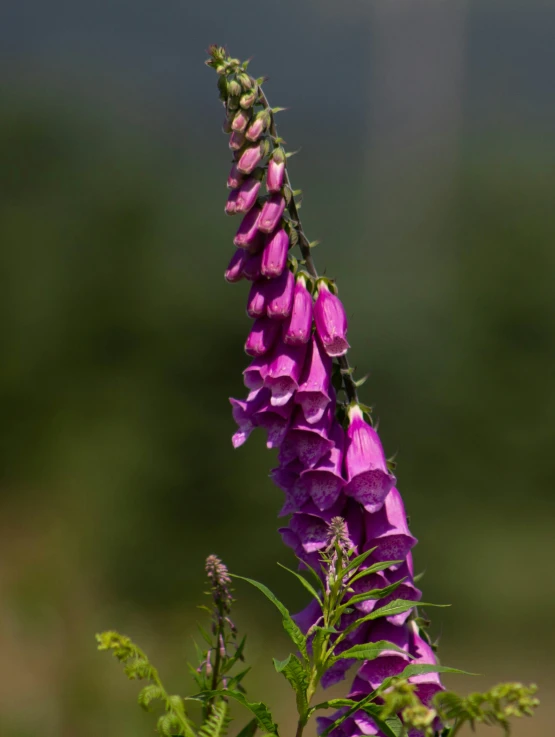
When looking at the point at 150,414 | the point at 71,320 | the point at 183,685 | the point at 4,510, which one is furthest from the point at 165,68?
the point at 183,685

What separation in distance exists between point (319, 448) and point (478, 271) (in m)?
4.92

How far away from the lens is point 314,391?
3.58 ft

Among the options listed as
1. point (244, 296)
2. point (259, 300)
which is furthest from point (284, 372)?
point (244, 296)

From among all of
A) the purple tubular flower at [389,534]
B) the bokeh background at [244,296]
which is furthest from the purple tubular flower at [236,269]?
the bokeh background at [244,296]

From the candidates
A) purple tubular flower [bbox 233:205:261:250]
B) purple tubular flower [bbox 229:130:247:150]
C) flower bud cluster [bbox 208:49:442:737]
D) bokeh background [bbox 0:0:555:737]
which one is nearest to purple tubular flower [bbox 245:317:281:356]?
flower bud cluster [bbox 208:49:442:737]

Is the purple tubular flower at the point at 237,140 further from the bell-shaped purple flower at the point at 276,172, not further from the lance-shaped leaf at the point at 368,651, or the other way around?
the lance-shaped leaf at the point at 368,651

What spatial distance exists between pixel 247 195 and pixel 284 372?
0.80 feet

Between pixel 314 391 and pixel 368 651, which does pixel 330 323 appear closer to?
pixel 314 391

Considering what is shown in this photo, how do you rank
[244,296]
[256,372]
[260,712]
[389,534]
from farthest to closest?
[244,296] < [256,372] < [389,534] < [260,712]

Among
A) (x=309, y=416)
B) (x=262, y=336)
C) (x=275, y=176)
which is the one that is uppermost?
(x=275, y=176)

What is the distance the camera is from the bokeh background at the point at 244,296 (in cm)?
552

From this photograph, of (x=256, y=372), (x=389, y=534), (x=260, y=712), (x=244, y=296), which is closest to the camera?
(x=260, y=712)

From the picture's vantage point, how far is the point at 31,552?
18.8 feet

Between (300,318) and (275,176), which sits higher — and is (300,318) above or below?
below
